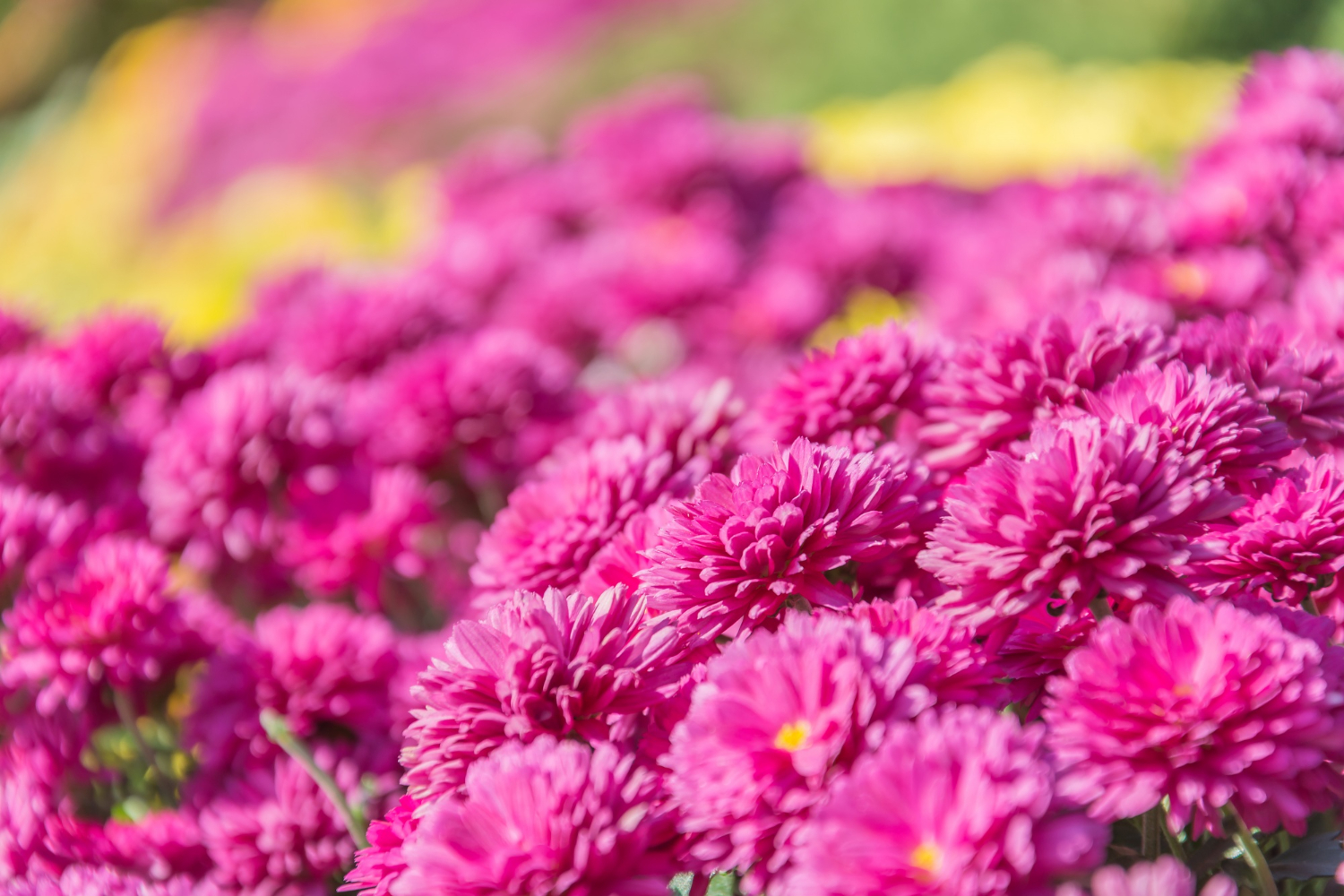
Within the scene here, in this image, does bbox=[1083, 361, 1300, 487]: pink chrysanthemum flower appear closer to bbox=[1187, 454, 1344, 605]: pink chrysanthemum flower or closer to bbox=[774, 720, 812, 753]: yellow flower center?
bbox=[1187, 454, 1344, 605]: pink chrysanthemum flower

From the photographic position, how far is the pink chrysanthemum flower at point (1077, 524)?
0.79m

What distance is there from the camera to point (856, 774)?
0.69 m

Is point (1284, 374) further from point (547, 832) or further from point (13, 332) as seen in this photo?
point (13, 332)

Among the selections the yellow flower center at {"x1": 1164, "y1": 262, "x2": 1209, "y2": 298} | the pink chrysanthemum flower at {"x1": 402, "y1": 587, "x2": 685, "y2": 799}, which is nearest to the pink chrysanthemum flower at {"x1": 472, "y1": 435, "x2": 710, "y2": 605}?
the pink chrysanthemum flower at {"x1": 402, "y1": 587, "x2": 685, "y2": 799}

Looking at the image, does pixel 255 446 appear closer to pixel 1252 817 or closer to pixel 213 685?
pixel 213 685

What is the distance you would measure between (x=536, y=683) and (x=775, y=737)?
19 centimetres

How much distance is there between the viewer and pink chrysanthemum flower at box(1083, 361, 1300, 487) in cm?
87

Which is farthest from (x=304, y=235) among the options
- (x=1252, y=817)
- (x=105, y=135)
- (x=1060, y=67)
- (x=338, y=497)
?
(x=105, y=135)

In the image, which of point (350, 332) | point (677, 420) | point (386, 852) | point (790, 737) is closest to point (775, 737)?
point (790, 737)

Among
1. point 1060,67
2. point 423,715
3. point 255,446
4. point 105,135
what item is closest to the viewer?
point 423,715

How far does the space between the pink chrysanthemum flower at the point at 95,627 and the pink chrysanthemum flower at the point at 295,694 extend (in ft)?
0.25

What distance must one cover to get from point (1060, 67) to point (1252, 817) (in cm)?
Answer: 500

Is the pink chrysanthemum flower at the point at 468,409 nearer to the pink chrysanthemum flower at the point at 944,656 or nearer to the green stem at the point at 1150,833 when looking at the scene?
the pink chrysanthemum flower at the point at 944,656

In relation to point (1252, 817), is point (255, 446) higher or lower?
higher
